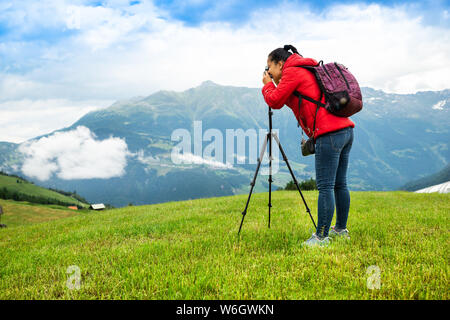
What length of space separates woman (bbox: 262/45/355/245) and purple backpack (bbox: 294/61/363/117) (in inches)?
3.9

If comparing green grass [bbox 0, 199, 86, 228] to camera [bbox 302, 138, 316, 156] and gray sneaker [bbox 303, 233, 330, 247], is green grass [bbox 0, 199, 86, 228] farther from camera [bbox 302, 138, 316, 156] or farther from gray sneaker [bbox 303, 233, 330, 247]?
camera [bbox 302, 138, 316, 156]

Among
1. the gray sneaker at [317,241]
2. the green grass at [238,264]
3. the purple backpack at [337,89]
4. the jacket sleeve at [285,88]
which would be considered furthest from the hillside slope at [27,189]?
the purple backpack at [337,89]

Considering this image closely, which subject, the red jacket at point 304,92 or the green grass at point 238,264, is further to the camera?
the red jacket at point 304,92

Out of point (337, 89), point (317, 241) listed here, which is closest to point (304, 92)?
point (337, 89)

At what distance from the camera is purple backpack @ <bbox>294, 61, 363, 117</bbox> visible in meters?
4.30

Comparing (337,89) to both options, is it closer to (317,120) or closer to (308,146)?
(317,120)

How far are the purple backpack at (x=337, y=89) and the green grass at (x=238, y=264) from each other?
7.97 feet

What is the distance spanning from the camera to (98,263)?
14.9 feet

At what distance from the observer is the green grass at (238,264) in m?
3.25

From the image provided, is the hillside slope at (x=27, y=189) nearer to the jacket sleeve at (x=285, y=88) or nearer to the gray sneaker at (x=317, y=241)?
the gray sneaker at (x=317, y=241)

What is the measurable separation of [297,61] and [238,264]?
3.59m

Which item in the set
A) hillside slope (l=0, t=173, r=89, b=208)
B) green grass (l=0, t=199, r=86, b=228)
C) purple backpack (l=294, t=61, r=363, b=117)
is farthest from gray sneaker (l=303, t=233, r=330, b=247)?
hillside slope (l=0, t=173, r=89, b=208)

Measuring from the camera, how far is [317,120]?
15.1ft

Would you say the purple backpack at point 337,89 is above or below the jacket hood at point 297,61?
below
